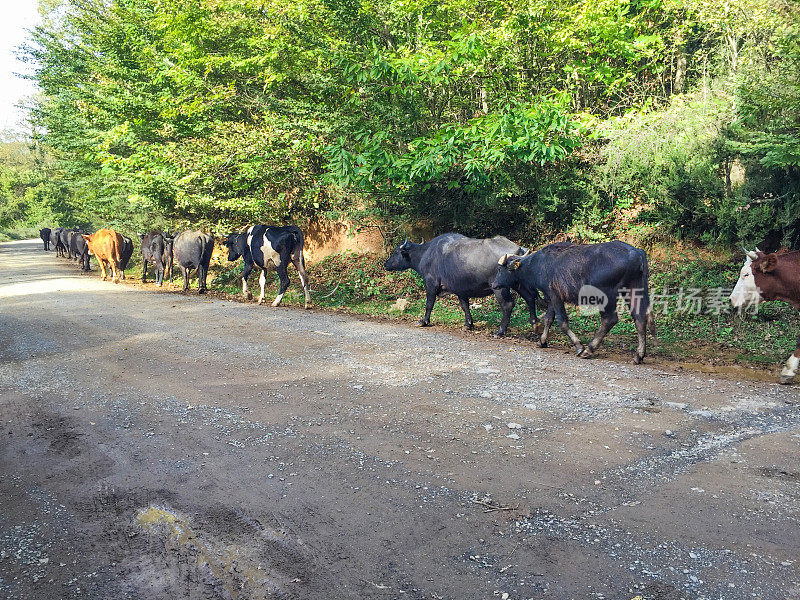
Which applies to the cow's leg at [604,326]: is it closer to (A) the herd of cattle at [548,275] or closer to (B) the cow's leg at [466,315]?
(A) the herd of cattle at [548,275]

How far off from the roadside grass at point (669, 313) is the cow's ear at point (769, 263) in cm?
130

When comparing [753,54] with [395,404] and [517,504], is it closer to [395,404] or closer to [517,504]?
[395,404]

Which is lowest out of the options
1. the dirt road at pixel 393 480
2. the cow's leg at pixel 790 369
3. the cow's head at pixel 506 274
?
the dirt road at pixel 393 480

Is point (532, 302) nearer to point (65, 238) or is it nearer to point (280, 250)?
point (280, 250)

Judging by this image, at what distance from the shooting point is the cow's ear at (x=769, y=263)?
782 cm

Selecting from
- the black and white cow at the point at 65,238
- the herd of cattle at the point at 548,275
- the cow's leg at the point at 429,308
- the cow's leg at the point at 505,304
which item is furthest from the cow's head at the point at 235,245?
the black and white cow at the point at 65,238

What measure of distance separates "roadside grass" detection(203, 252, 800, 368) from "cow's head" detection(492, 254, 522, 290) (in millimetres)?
949

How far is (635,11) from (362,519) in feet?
48.1

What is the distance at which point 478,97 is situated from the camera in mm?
14914

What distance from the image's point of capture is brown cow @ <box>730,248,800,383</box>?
7.76 metres

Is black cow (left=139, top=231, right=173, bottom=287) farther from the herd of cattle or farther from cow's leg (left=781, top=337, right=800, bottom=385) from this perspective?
cow's leg (left=781, top=337, right=800, bottom=385)

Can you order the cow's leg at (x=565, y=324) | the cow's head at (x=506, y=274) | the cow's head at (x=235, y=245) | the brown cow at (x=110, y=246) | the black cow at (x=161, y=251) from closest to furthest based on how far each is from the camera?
the cow's leg at (x=565, y=324)
the cow's head at (x=506, y=274)
the cow's head at (x=235, y=245)
the black cow at (x=161, y=251)
the brown cow at (x=110, y=246)

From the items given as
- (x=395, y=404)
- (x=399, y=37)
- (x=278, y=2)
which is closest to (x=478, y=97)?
(x=399, y=37)

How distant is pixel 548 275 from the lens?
940 centimetres
